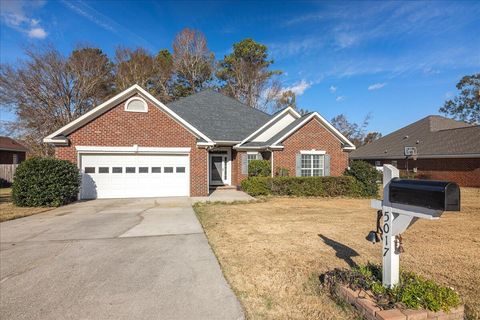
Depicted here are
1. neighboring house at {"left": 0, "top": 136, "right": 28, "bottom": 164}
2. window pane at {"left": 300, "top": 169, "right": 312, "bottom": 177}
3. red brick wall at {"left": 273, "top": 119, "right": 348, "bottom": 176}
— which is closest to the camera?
red brick wall at {"left": 273, "top": 119, "right": 348, "bottom": 176}

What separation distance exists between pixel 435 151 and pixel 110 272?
26.4 meters

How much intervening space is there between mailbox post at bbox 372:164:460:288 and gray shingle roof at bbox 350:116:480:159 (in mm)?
22071

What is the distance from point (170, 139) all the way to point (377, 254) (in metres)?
11.1

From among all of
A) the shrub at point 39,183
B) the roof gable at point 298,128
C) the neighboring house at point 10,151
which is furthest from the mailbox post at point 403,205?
the neighboring house at point 10,151

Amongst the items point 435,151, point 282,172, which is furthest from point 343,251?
point 435,151

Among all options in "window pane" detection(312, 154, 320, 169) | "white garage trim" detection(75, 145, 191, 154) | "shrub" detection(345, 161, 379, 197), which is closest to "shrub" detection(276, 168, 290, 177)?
"window pane" detection(312, 154, 320, 169)

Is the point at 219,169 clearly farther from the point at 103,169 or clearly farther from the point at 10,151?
the point at 10,151

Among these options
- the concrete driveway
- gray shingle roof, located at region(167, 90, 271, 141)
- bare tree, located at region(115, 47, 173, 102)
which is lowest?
the concrete driveway

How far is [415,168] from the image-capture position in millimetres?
25000

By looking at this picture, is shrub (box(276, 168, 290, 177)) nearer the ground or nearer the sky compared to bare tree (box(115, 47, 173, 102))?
nearer the ground

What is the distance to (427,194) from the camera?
2.86m

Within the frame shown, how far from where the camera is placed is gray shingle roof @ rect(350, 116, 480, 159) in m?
21.7

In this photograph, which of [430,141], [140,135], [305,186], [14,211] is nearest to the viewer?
[14,211]

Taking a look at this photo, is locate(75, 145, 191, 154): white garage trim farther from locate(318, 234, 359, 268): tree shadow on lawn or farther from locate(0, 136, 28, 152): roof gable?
locate(0, 136, 28, 152): roof gable
